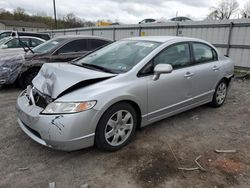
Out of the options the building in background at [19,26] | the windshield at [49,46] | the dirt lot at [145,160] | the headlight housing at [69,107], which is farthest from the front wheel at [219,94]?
the building in background at [19,26]

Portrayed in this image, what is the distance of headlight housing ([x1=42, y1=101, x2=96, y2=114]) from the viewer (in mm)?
2582

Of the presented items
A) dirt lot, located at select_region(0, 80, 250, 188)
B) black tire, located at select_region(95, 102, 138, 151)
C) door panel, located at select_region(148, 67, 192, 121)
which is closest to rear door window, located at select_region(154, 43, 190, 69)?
door panel, located at select_region(148, 67, 192, 121)

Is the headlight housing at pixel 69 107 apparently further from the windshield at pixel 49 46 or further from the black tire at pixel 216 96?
the windshield at pixel 49 46

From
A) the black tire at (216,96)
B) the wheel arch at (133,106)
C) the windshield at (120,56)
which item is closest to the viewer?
the wheel arch at (133,106)

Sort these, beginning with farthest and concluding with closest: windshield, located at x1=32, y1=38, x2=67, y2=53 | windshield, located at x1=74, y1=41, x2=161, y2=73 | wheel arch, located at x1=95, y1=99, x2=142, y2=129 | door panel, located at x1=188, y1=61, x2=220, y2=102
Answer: windshield, located at x1=32, y1=38, x2=67, y2=53, door panel, located at x1=188, y1=61, x2=220, y2=102, windshield, located at x1=74, y1=41, x2=161, y2=73, wheel arch, located at x1=95, y1=99, x2=142, y2=129

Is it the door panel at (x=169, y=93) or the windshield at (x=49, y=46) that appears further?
the windshield at (x=49, y=46)

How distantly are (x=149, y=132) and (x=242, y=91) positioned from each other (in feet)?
12.4

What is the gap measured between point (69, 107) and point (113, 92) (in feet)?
1.85

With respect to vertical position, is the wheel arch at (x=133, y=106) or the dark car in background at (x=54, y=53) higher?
the dark car in background at (x=54, y=53)

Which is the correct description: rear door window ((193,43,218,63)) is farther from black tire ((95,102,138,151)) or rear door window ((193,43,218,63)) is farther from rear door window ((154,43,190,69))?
black tire ((95,102,138,151))

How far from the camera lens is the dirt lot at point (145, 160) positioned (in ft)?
8.07

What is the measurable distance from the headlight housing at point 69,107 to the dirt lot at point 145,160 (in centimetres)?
67

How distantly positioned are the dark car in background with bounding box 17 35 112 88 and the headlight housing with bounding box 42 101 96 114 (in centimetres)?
326

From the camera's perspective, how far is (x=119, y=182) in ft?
8.02
